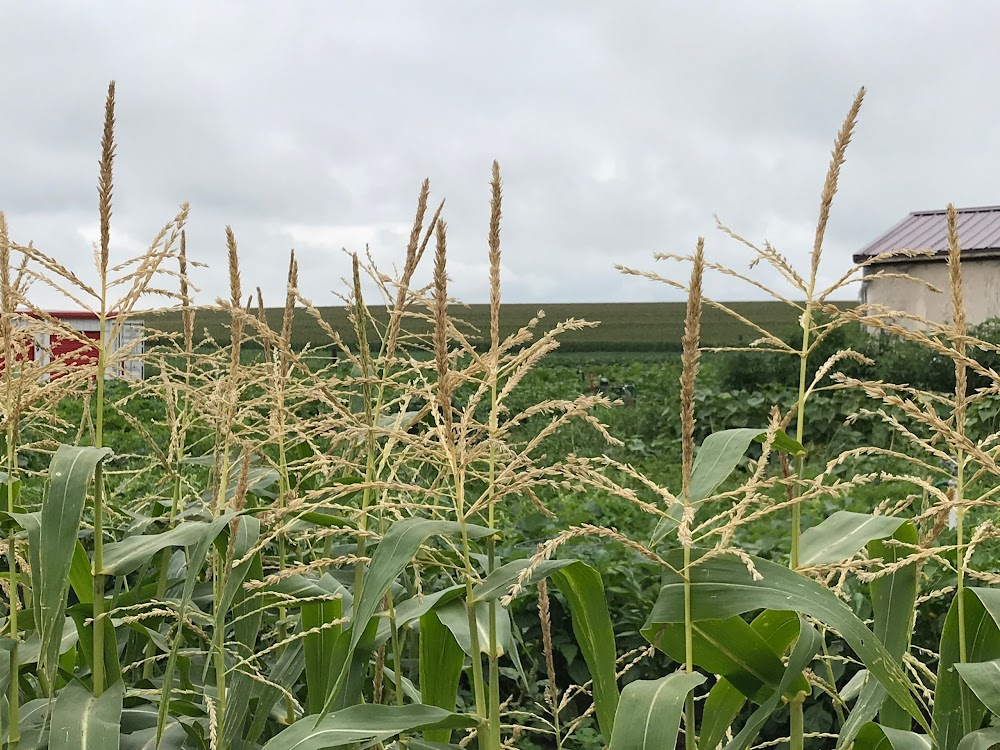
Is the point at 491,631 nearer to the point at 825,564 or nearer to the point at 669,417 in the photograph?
the point at 825,564

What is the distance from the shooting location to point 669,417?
11875mm

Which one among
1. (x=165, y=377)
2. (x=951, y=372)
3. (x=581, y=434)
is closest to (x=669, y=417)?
(x=581, y=434)

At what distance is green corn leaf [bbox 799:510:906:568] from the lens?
188 cm

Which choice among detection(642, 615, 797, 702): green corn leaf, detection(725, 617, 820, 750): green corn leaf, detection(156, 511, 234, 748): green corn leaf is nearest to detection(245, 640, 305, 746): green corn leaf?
detection(156, 511, 234, 748): green corn leaf

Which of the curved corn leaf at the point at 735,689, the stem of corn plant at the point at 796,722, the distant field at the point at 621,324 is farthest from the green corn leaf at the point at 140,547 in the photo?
the distant field at the point at 621,324

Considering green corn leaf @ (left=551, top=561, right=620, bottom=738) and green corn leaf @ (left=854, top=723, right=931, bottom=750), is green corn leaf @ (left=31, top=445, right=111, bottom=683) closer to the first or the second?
green corn leaf @ (left=551, top=561, right=620, bottom=738)

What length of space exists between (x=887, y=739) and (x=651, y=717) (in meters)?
0.63

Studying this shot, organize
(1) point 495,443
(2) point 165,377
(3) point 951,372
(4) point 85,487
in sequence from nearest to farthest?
(1) point 495,443, (4) point 85,487, (2) point 165,377, (3) point 951,372

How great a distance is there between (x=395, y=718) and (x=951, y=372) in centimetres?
1287

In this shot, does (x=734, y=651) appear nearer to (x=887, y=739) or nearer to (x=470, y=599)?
(x=887, y=739)

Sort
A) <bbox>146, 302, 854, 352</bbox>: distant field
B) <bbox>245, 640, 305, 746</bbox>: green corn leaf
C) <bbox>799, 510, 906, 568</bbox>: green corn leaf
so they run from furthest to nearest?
<bbox>146, 302, 854, 352</bbox>: distant field < <bbox>245, 640, 305, 746</bbox>: green corn leaf < <bbox>799, 510, 906, 568</bbox>: green corn leaf


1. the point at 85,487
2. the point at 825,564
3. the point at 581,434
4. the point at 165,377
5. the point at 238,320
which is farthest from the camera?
the point at 581,434

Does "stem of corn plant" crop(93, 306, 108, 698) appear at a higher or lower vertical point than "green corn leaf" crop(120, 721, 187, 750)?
higher

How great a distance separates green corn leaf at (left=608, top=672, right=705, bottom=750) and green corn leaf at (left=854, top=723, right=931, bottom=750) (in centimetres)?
47
